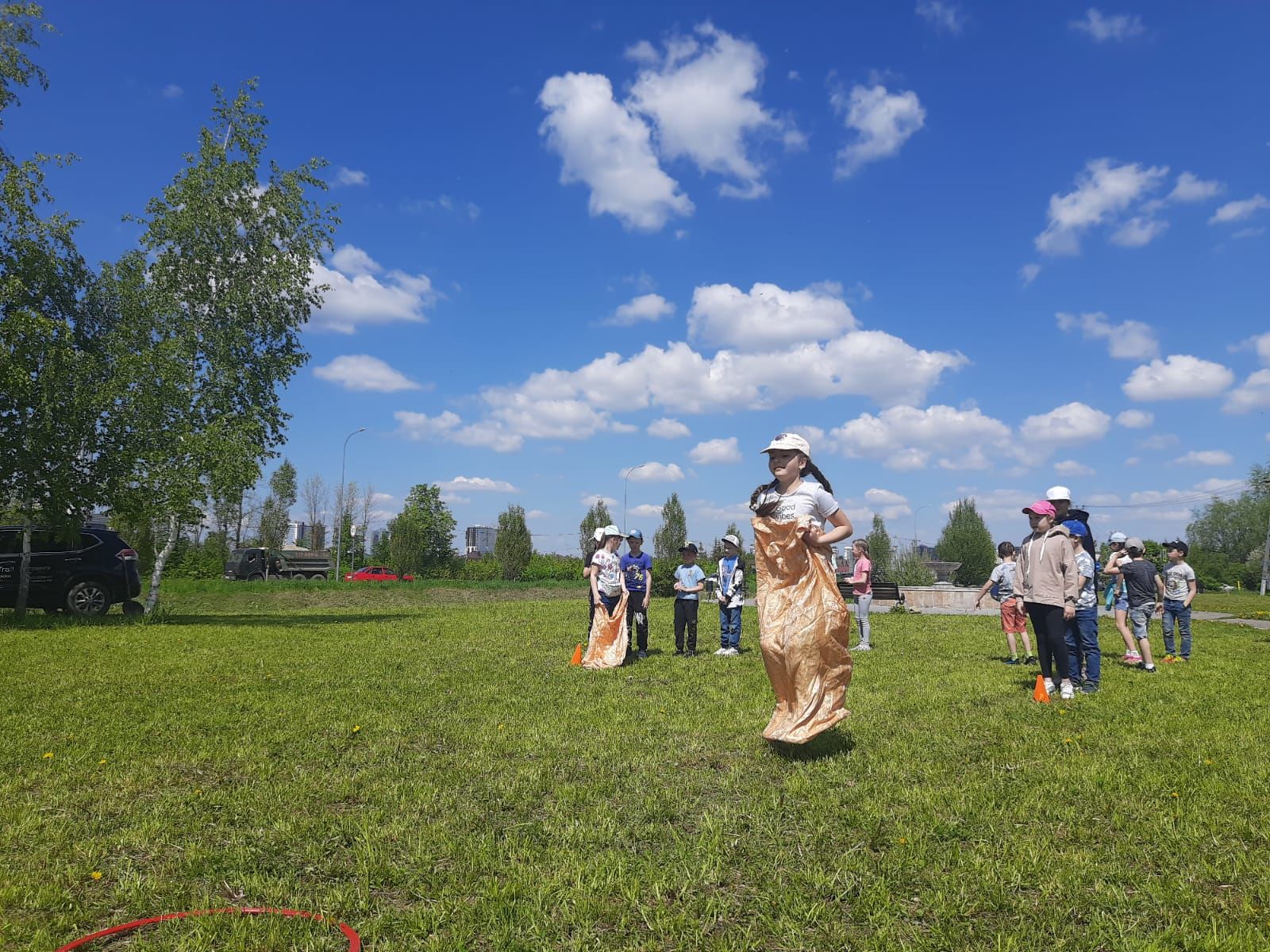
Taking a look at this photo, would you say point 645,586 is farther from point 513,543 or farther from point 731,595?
point 513,543

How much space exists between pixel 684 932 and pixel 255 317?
2379cm

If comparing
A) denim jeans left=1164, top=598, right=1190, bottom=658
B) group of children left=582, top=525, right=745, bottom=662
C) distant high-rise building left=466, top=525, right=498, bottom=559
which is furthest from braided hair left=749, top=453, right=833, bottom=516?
distant high-rise building left=466, top=525, right=498, bottom=559

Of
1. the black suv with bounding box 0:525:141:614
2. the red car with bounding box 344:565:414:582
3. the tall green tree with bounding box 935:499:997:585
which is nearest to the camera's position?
the black suv with bounding box 0:525:141:614

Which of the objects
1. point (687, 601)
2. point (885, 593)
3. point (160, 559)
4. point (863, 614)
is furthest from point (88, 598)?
point (885, 593)

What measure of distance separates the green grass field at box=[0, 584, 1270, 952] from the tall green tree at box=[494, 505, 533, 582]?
42967mm

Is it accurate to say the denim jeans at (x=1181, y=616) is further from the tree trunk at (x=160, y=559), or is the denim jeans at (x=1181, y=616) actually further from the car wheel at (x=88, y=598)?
the tree trunk at (x=160, y=559)

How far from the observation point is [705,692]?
836 cm

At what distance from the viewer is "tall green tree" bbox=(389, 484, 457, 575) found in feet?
162

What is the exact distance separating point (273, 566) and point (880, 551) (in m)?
37.6

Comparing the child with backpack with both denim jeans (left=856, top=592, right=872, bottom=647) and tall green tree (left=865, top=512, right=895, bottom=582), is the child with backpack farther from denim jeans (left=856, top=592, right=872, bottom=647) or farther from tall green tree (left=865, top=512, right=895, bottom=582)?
tall green tree (left=865, top=512, right=895, bottom=582)

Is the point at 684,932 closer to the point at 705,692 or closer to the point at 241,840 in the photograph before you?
the point at 241,840

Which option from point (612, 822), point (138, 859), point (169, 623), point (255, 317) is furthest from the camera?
point (255, 317)

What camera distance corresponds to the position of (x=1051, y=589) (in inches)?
315

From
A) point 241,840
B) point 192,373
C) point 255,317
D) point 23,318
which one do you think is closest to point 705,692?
point 241,840
